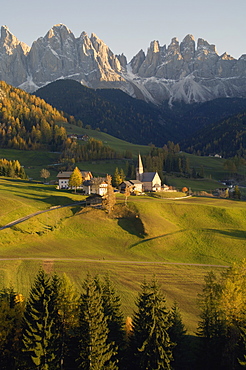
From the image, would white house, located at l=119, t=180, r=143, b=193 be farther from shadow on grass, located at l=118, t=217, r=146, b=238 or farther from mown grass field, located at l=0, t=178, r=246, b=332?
shadow on grass, located at l=118, t=217, r=146, b=238

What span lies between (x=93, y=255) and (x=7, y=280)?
21682 millimetres

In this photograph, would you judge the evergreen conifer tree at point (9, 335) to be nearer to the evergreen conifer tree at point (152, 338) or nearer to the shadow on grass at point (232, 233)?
the evergreen conifer tree at point (152, 338)

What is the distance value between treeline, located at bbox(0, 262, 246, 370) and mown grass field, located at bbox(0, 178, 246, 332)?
903 cm

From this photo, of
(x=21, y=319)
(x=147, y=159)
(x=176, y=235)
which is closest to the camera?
(x=21, y=319)

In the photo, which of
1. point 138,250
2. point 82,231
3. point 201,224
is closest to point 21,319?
point 138,250

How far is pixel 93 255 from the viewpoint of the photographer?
245ft

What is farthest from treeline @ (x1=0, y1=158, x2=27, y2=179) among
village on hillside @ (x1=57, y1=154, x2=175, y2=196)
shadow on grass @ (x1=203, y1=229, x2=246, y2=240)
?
shadow on grass @ (x1=203, y1=229, x2=246, y2=240)

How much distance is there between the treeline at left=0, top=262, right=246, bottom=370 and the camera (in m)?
37.5

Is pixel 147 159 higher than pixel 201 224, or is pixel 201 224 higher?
pixel 147 159

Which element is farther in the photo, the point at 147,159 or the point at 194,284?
the point at 147,159

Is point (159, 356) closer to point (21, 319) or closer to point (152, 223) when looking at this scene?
point (21, 319)

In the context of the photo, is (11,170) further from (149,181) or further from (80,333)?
(80,333)

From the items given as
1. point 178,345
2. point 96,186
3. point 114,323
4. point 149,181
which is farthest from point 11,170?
point 178,345

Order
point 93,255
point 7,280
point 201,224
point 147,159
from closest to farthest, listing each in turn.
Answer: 1. point 7,280
2. point 93,255
3. point 201,224
4. point 147,159
